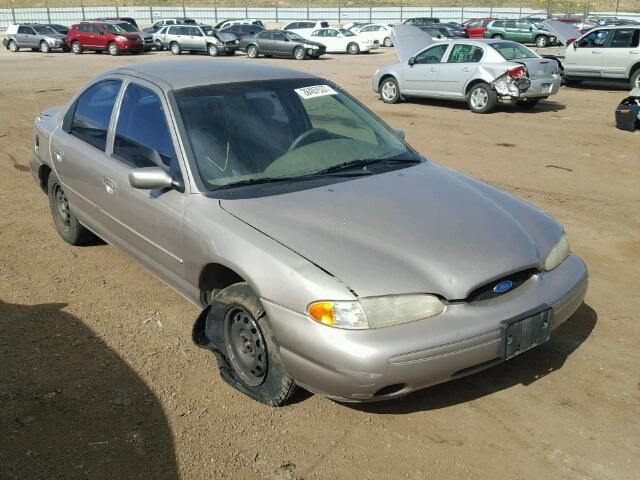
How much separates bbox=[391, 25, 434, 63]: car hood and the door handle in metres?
13.4

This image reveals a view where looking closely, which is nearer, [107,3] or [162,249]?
[162,249]

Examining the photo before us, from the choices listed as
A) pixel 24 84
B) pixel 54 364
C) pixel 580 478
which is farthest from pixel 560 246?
pixel 24 84

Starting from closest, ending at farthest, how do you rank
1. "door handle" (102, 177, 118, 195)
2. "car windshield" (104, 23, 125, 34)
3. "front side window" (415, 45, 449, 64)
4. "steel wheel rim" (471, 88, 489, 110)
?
"door handle" (102, 177, 118, 195), "steel wheel rim" (471, 88, 489, 110), "front side window" (415, 45, 449, 64), "car windshield" (104, 23, 125, 34)

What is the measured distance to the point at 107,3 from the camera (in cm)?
6812

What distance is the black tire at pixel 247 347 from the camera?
3.29 meters

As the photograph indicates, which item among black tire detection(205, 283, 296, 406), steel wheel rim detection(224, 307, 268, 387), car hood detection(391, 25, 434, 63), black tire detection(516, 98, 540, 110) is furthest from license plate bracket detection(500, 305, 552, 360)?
car hood detection(391, 25, 434, 63)

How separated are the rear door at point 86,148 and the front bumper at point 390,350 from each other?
7.53ft

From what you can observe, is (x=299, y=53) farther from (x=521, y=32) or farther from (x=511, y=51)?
(x=511, y=51)

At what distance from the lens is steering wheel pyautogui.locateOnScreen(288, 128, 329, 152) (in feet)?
13.6

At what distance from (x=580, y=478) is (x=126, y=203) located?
311cm

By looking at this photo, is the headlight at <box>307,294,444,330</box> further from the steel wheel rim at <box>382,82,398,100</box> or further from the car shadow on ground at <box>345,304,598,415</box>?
the steel wheel rim at <box>382,82,398,100</box>

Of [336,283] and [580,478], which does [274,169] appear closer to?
[336,283]

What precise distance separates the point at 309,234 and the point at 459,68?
12029 mm

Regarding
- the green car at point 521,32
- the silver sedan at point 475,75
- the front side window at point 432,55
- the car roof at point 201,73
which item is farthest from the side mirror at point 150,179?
the green car at point 521,32
